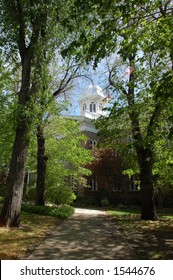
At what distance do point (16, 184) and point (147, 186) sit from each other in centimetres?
722

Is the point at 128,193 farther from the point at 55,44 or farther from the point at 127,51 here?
the point at 127,51

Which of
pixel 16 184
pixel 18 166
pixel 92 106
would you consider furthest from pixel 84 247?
pixel 92 106

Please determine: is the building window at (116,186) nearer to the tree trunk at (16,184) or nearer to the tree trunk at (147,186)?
the tree trunk at (147,186)

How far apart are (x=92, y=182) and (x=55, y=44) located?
23.4 meters

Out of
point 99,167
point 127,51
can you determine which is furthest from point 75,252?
point 99,167

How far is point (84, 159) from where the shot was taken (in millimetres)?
20578

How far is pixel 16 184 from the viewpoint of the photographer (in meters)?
11.1

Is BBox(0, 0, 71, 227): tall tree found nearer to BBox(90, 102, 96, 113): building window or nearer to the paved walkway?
the paved walkway

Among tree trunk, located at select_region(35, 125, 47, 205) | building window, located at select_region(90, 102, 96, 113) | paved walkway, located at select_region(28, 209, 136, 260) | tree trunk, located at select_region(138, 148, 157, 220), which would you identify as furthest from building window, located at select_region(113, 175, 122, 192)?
paved walkway, located at select_region(28, 209, 136, 260)

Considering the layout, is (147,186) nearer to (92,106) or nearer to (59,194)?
(59,194)

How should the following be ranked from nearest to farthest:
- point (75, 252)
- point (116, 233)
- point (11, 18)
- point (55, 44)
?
point (75, 252) → point (116, 233) → point (11, 18) → point (55, 44)

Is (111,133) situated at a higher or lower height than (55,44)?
lower

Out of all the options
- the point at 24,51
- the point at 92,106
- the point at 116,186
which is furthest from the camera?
the point at 92,106

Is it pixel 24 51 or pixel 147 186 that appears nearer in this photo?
pixel 24 51
